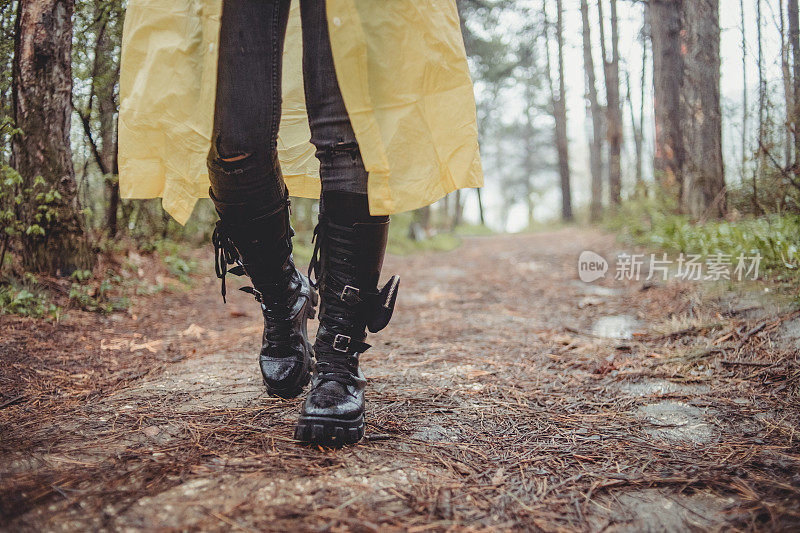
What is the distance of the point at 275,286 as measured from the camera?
154 centimetres

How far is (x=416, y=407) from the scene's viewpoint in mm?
A: 1596

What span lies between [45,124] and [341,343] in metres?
2.66

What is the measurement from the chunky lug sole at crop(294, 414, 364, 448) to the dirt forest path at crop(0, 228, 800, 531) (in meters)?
0.03

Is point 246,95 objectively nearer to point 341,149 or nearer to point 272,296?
point 341,149

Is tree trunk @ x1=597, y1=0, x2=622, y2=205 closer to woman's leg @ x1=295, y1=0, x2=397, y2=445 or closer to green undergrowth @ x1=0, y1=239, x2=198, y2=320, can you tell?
green undergrowth @ x1=0, y1=239, x2=198, y2=320

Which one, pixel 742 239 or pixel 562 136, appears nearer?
pixel 742 239

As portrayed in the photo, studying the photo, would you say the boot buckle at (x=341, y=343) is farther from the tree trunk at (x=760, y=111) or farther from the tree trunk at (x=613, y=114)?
the tree trunk at (x=613, y=114)

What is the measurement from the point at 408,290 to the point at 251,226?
3.49 meters

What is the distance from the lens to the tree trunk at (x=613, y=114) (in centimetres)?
1018

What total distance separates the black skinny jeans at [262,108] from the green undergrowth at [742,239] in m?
2.55

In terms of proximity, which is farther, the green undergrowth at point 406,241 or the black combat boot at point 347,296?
the green undergrowth at point 406,241

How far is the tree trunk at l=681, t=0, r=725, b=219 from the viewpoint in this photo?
5180 millimetres

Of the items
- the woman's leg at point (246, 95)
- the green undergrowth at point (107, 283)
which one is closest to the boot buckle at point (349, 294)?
the woman's leg at point (246, 95)

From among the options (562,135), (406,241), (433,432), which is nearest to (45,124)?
(433,432)
